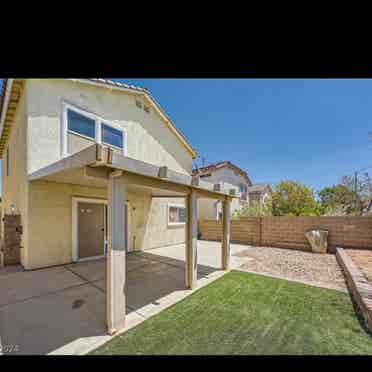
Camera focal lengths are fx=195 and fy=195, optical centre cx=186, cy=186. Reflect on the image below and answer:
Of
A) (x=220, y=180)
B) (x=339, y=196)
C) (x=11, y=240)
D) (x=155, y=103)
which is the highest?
(x=155, y=103)

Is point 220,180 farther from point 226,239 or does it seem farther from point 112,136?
point 226,239

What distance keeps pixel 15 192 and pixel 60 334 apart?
21.4ft

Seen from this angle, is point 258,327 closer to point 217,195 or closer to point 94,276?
point 217,195

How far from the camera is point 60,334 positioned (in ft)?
9.71

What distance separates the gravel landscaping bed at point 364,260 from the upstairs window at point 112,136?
9.11 m

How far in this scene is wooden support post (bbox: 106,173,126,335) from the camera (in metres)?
3.05

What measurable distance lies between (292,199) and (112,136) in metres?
14.7

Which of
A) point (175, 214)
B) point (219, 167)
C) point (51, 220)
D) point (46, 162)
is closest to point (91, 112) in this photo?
point (46, 162)

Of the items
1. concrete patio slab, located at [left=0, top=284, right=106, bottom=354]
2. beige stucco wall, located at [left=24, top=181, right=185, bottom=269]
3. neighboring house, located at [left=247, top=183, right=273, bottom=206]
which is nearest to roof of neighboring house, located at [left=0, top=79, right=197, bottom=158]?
beige stucco wall, located at [left=24, top=181, right=185, bottom=269]

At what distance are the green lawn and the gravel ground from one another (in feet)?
3.34

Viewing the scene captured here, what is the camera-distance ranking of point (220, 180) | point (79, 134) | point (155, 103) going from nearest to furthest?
point (79, 134) → point (155, 103) → point (220, 180)

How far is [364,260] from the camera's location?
6.51 metres
